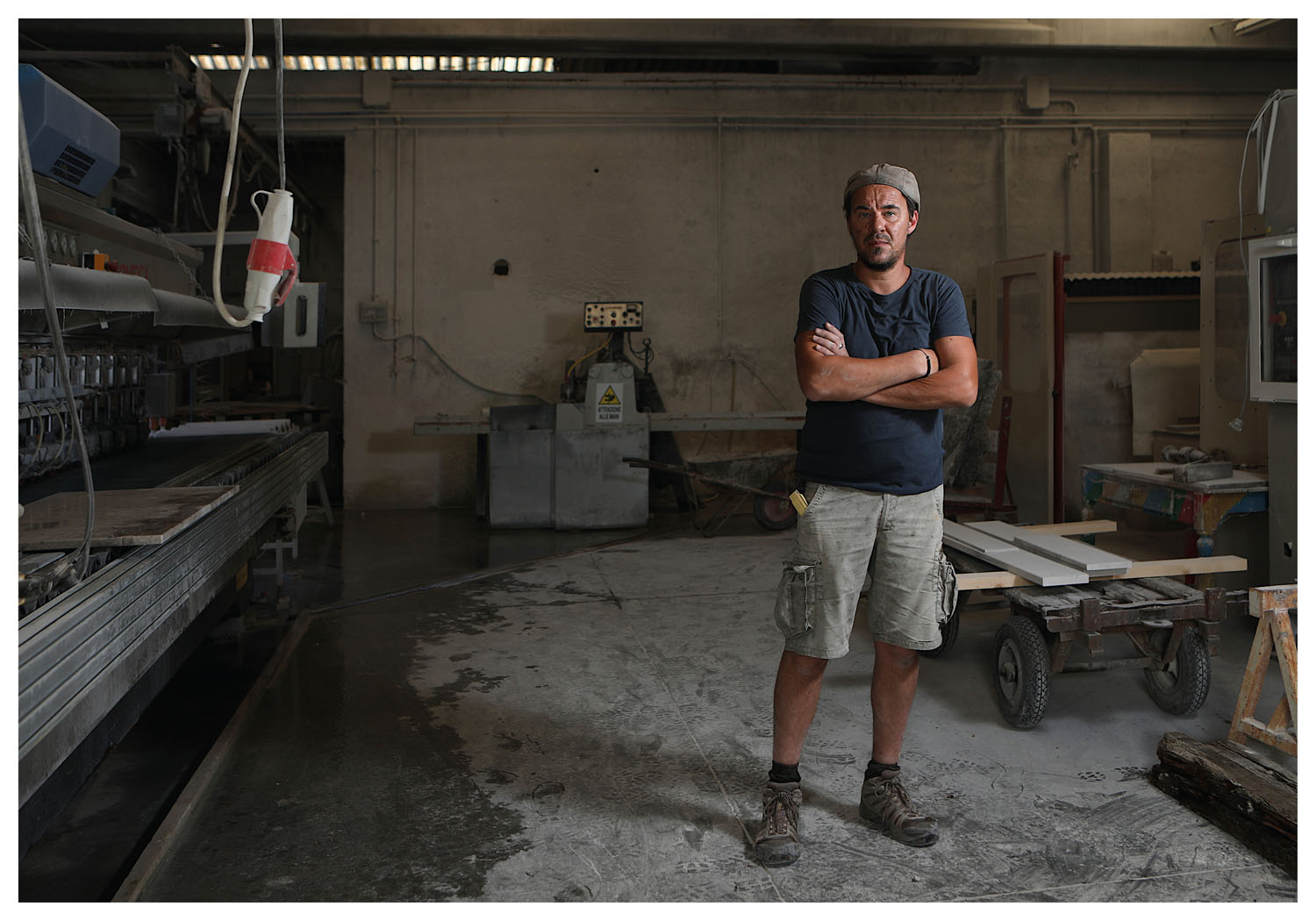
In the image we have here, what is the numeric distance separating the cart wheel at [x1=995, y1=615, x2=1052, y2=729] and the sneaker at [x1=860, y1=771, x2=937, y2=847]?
64 centimetres

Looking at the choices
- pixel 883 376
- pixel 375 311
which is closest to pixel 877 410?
pixel 883 376

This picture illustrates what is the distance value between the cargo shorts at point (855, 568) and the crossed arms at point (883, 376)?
21cm

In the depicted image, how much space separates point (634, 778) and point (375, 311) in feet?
17.4

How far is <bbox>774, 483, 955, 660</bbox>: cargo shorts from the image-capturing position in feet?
6.89

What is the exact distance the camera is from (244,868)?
2.01 m

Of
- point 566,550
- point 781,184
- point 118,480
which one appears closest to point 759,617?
point 566,550

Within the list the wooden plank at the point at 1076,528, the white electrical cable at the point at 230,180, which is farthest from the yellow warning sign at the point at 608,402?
the white electrical cable at the point at 230,180

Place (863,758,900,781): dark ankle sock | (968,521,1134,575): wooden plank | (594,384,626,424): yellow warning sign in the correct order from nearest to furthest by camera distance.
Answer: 1. (863,758,900,781): dark ankle sock
2. (968,521,1134,575): wooden plank
3. (594,384,626,424): yellow warning sign

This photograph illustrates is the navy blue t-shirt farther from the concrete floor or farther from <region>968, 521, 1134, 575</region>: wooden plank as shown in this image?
<region>968, 521, 1134, 575</region>: wooden plank

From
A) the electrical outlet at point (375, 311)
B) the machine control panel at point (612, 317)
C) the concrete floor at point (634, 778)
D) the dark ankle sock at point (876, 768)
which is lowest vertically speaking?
the concrete floor at point (634, 778)

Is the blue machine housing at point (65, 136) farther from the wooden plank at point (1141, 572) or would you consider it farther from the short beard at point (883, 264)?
the wooden plank at point (1141, 572)

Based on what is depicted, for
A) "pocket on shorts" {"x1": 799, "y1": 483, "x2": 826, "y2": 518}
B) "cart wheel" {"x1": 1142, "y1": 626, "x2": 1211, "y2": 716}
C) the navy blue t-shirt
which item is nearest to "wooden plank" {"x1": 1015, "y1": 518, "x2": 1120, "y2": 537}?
"cart wheel" {"x1": 1142, "y1": 626, "x2": 1211, "y2": 716}

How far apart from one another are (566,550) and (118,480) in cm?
283

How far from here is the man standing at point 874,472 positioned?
2.08 m
